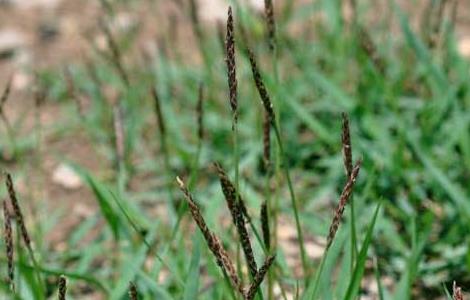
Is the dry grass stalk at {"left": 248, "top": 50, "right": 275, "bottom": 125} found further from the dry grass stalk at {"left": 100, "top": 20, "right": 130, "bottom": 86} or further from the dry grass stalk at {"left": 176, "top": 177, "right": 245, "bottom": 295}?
the dry grass stalk at {"left": 100, "top": 20, "right": 130, "bottom": 86}

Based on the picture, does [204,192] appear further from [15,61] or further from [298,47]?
[15,61]

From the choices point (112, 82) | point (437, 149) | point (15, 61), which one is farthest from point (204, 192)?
point (15, 61)

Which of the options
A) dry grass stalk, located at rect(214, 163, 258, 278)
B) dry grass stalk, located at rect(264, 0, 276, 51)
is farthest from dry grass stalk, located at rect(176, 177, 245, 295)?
dry grass stalk, located at rect(264, 0, 276, 51)

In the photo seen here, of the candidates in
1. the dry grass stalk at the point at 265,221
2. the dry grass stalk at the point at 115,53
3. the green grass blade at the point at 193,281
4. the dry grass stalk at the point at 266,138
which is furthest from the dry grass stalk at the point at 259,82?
the dry grass stalk at the point at 115,53

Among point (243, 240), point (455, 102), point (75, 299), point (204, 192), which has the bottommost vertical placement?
point (243, 240)

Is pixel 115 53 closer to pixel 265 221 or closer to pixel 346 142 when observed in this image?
pixel 265 221
